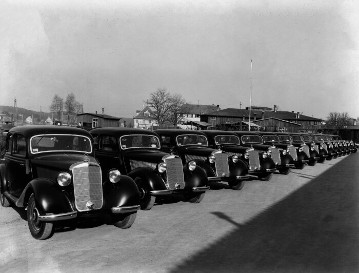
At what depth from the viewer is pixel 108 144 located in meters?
8.34

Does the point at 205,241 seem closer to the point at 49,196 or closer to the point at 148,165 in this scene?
the point at 49,196

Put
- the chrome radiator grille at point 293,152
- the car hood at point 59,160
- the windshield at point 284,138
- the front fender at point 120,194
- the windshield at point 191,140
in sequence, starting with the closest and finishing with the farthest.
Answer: the front fender at point 120,194 < the car hood at point 59,160 < the windshield at point 191,140 < the chrome radiator grille at point 293,152 < the windshield at point 284,138

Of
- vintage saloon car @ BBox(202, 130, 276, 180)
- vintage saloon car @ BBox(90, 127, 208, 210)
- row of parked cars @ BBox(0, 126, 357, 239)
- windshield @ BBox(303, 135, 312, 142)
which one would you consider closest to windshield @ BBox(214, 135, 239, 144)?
vintage saloon car @ BBox(202, 130, 276, 180)

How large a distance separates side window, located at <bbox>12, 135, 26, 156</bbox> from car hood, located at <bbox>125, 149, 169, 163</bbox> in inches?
86.9

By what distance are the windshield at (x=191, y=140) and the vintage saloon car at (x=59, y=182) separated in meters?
3.59

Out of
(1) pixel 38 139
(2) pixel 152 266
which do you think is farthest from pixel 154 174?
(2) pixel 152 266

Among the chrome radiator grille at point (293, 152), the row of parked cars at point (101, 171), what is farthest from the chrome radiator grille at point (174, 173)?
the chrome radiator grille at point (293, 152)

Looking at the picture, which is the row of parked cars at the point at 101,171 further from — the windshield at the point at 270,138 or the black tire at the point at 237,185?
the windshield at the point at 270,138

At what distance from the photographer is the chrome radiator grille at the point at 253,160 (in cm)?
1109

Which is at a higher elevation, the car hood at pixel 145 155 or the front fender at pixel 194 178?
the car hood at pixel 145 155

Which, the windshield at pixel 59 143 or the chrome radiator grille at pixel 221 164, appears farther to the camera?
the chrome radiator grille at pixel 221 164

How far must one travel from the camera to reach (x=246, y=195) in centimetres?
928

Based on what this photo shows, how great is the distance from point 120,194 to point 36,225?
1.32m

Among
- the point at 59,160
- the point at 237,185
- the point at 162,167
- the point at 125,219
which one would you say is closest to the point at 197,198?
the point at 162,167
